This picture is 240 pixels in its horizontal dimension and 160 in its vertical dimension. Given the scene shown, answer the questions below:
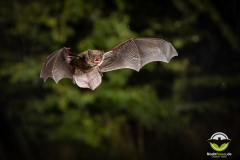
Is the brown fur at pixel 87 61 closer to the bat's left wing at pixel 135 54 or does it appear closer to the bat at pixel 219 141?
the bat's left wing at pixel 135 54

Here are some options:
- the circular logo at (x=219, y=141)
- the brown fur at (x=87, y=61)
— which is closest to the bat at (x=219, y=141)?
the circular logo at (x=219, y=141)

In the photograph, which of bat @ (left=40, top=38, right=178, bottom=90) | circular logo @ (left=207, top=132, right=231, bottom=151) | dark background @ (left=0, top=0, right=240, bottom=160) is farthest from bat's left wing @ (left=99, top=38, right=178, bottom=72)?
circular logo @ (left=207, top=132, right=231, bottom=151)

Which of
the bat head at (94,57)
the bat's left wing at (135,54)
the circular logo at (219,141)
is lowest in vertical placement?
the circular logo at (219,141)

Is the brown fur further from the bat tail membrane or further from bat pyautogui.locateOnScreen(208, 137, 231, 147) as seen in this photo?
bat pyautogui.locateOnScreen(208, 137, 231, 147)

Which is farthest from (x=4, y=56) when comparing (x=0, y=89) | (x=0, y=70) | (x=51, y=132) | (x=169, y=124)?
(x=169, y=124)

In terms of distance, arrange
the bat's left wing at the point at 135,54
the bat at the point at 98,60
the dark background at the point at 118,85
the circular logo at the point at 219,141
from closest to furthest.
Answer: the bat at the point at 98,60
the bat's left wing at the point at 135,54
the circular logo at the point at 219,141
the dark background at the point at 118,85

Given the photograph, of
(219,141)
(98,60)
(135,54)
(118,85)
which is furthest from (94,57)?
(219,141)
